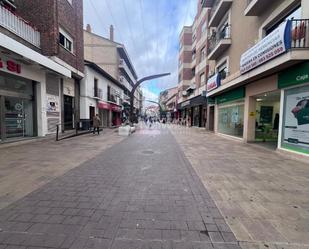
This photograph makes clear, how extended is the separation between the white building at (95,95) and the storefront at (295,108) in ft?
51.9

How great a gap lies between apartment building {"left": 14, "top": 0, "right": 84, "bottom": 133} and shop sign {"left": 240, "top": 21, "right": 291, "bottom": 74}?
11733mm

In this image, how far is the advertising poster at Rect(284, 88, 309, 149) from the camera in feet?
23.0

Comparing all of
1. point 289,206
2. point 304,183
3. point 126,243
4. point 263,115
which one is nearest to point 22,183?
point 126,243

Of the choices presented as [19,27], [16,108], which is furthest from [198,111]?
[19,27]

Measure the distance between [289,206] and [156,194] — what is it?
2479 millimetres

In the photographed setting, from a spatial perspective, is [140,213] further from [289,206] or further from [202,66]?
[202,66]

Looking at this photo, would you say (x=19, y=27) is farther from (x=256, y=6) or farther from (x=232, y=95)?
(x=232, y=95)

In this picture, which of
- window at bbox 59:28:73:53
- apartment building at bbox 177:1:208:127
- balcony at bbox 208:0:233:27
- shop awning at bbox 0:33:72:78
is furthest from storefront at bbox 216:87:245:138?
window at bbox 59:28:73:53

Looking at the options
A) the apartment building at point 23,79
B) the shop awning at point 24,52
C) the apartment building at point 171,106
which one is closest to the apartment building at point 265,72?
the shop awning at point 24,52

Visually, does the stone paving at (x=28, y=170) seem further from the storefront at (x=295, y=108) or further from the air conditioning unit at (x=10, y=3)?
the air conditioning unit at (x=10, y=3)

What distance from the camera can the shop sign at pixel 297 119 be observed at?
276 inches

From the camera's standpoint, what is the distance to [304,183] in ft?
15.5

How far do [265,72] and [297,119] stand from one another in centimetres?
258

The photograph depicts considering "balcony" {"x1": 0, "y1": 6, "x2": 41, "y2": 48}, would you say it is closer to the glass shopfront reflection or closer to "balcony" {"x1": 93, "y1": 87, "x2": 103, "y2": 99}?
the glass shopfront reflection
